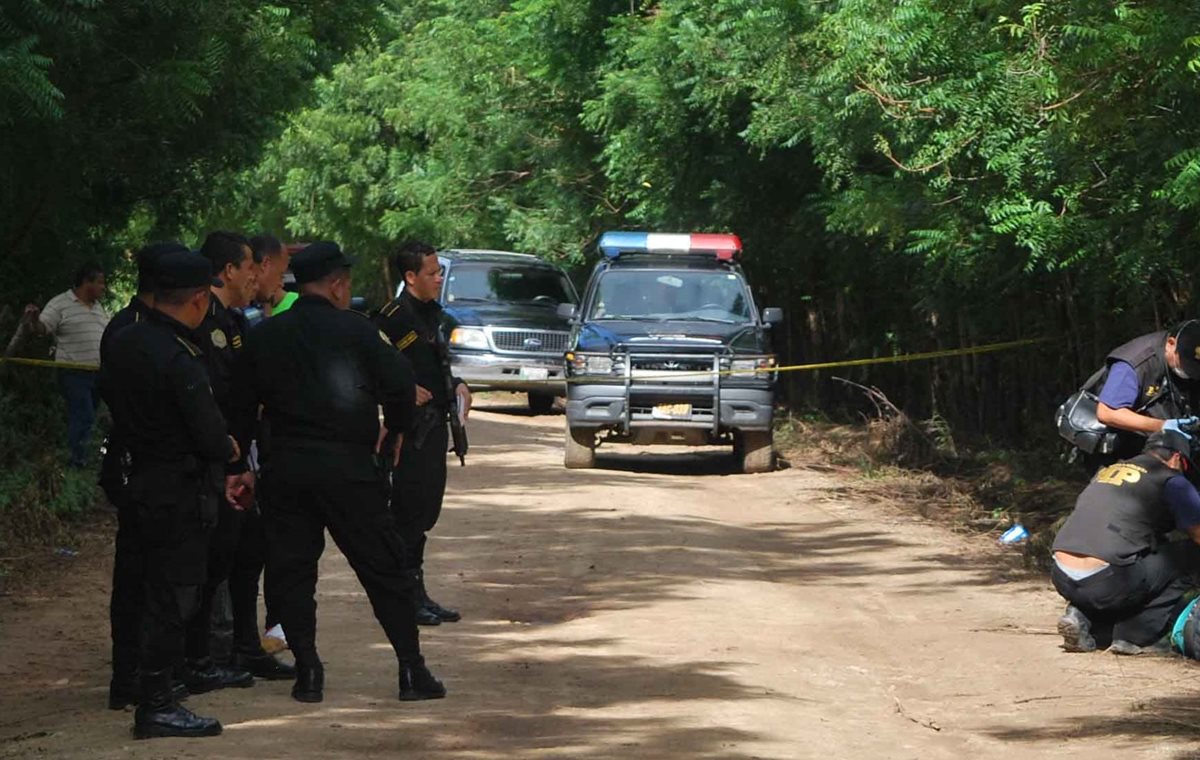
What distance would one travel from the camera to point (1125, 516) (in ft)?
32.1

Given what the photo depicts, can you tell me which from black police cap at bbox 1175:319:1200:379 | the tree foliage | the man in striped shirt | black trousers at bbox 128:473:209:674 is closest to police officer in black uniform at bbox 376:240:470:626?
the tree foliage

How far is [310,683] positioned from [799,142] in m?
14.3

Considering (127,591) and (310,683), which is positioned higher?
(127,591)

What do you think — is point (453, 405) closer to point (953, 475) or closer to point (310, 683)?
point (310, 683)

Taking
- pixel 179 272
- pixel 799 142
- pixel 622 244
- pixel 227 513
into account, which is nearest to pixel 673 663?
pixel 227 513

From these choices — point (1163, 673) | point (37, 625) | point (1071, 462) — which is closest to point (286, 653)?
point (37, 625)

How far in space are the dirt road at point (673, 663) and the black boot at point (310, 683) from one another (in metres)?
0.07

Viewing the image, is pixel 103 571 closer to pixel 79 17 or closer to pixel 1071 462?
pixel 79 17

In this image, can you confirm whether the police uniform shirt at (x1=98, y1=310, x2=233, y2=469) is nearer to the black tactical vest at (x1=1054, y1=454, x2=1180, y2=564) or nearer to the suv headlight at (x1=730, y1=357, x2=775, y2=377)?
the black tactical vest at (x1=1054, y1=454, x2=1180, y2=564)

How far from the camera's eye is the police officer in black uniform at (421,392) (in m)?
9.87

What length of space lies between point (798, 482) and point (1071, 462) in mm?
2996

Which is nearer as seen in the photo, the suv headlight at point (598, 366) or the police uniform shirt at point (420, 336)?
the police uniform shirt at point (420, 336)

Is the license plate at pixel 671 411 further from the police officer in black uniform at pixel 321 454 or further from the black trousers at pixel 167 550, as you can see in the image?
the black trousers at pixel 167 550

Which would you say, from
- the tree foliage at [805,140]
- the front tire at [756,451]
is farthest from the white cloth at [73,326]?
the front tire at [756,451]
